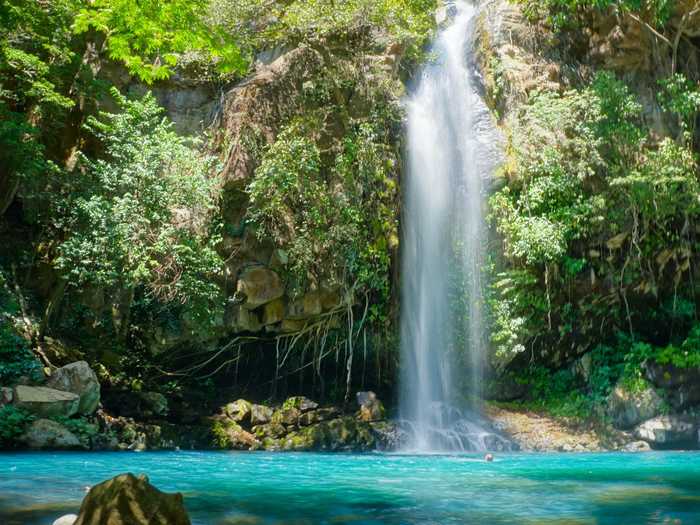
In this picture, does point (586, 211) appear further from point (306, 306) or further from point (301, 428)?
point (301, 428)

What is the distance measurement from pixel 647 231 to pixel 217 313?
9.62 meters

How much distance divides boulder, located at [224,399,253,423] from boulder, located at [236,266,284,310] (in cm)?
199

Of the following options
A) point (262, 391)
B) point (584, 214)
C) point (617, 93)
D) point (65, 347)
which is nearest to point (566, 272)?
point (584, 214)

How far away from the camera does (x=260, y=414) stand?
13.1 meters

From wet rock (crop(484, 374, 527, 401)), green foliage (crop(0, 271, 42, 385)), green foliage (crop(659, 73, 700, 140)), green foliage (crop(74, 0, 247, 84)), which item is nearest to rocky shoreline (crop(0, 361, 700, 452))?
green foliage (crop(0, 271, 42, 385))

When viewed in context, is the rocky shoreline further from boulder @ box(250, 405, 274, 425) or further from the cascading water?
the cascading water

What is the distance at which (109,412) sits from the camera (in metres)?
12.1

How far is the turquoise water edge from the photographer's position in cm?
534

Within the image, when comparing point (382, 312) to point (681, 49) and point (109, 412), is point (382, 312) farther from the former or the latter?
point (681, 49)

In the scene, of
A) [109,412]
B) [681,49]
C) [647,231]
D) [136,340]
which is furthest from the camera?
[681,49]

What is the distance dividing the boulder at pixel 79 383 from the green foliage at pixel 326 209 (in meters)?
4.23

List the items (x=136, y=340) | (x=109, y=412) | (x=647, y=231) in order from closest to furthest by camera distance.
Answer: (x=109, y=412) < (x=136, y=340) < (x=647, y=231)

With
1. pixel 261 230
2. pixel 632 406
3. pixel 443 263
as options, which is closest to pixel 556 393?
pixel 632 406

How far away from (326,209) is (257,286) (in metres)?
2.16
